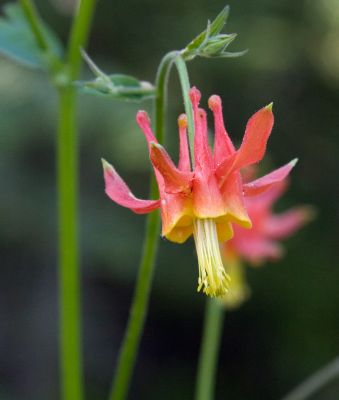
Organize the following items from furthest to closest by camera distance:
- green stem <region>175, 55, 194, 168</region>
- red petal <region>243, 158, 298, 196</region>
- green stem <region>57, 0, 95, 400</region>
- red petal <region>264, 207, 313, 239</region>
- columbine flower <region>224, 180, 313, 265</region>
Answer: red petal <region>264, 207, 313, 239</region>, columbine flower <region>224, 180, 313, 265</region>, green stem <region>57, 0, 95, 400</region>, red petal <region>243, 158, 298, 196</region>, green stem <region>175, 55, 194, 168</region>

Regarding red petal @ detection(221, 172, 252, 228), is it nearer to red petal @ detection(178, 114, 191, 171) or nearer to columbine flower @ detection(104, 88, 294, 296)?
columbine flower @ detection(104, 88, 294, 296)

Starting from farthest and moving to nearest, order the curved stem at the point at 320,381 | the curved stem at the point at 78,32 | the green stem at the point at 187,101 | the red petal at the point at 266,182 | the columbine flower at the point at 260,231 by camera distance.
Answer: the columbine flower at the point at 260,231 → the curved stem at the point at 78,32 → the curved stem at the point at 320,381 → the red petal at the point at 266,182 → the green stem at the point at 187,101

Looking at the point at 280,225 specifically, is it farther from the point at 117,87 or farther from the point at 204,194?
the point at 204,194

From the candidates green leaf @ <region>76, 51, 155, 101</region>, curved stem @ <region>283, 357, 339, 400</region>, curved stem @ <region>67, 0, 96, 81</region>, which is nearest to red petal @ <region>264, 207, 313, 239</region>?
curved stem @ <region>283, 357, 339, 400</region>

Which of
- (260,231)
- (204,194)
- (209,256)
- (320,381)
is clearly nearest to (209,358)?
(320,381)

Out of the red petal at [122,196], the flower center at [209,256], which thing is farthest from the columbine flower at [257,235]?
the red petal at [122,196]

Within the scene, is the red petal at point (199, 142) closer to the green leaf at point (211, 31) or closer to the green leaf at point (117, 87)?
the green leaf at point (211, 31)

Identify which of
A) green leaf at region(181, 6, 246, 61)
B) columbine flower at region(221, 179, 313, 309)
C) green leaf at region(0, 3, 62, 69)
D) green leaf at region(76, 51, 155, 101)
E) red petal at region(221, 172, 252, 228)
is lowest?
columbine flower at region(221, 179, 313, 309)
